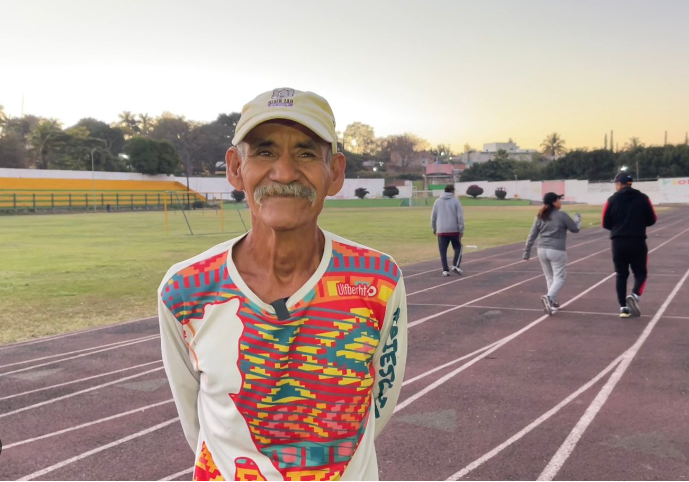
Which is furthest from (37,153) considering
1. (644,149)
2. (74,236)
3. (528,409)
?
(528,409)

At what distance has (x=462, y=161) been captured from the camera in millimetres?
133500

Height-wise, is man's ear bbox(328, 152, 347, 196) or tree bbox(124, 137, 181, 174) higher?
tree bbox(124, 137, 181, 174)

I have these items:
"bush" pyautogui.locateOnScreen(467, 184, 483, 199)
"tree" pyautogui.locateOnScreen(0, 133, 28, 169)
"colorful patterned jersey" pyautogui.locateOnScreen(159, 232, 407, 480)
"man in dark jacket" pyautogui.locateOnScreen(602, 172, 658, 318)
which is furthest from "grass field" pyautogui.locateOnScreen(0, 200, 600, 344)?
"tree" pyautogui.locateOnScreen(0, 133, 28, 169)

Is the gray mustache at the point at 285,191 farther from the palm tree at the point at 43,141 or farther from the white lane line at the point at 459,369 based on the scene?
the palm tree at the point at 43,141

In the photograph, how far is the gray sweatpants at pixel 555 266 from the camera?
8.94 metres

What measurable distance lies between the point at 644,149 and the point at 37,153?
3088 inches

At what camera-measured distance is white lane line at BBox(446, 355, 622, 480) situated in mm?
3966

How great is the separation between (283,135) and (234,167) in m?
0.27

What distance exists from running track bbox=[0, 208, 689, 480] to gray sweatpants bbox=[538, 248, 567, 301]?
421 millimetres

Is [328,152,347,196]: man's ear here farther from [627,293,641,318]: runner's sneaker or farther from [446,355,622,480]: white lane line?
[627,293,641,318]: runner's sneaker

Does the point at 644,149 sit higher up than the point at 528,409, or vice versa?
the point at 644,149

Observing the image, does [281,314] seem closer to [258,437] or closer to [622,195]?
[258,437]

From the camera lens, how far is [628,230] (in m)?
8.39

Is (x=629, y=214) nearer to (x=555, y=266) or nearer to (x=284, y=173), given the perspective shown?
(x=555, y=266)
